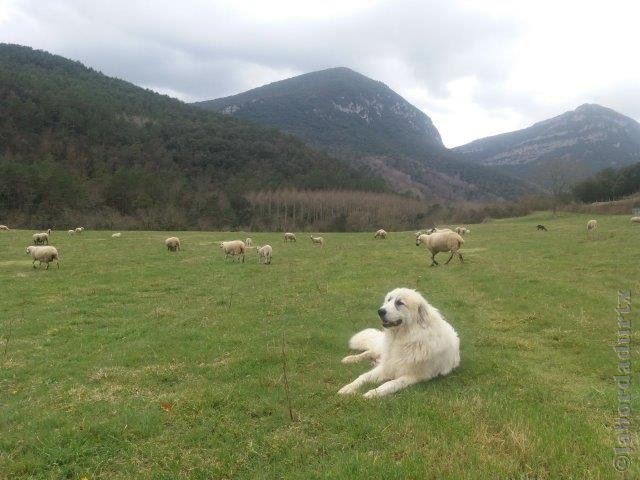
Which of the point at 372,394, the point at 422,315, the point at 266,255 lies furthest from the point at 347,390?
the point at 266,255

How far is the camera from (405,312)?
767cm

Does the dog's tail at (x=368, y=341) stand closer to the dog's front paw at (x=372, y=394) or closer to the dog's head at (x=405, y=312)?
the dog's head at (x=405, y=312)

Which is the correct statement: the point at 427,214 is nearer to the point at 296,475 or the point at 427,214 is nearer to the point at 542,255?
the point at 542,255

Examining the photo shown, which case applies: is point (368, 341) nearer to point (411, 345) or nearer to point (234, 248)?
point (411, 345)

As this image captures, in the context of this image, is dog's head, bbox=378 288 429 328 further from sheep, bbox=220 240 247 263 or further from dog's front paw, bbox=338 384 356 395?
sheep, bbox=220 240 247 263

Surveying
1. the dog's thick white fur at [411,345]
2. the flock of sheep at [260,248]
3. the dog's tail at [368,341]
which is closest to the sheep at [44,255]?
the flock of sheep at [260,248]

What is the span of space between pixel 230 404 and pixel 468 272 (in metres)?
15.7

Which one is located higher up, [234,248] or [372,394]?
[234,248]

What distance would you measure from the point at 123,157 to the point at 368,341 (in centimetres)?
12207

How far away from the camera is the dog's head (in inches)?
301

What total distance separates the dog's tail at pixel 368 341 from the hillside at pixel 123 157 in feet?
221

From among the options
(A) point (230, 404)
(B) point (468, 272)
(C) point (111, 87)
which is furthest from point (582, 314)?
(C) point (111, 87)

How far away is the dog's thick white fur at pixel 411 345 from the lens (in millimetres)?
7434

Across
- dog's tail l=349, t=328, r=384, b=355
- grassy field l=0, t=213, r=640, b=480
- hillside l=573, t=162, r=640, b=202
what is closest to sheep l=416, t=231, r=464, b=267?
grassy field l=0, t=213, r=640, b=480
